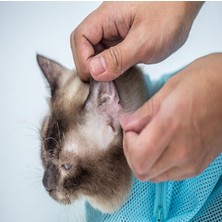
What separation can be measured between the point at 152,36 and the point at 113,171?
250mm

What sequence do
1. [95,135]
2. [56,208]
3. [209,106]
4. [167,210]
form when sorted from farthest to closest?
[56,208], [167,210], [95,135], [209,106]

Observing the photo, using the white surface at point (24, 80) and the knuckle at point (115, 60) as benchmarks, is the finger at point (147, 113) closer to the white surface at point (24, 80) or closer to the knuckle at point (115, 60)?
the knuckle at point (115, 60)

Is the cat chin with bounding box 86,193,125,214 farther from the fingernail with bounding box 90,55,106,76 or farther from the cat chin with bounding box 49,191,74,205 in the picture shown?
the fingernail with bounding box 90,55,106,76

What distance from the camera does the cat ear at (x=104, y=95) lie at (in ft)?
2.02

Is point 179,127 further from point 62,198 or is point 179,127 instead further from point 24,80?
point 24,80

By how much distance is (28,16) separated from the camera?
44.3 inches

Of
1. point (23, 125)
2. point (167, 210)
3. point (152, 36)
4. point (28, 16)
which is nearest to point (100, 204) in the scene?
point (167, 210)

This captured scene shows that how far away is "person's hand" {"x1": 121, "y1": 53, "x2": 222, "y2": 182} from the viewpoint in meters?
0.53

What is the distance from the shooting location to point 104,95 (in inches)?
24.7

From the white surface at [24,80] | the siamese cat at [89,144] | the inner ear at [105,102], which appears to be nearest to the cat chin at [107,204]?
the siamese cat at [89,144]

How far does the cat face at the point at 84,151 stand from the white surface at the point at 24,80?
1.37 ft

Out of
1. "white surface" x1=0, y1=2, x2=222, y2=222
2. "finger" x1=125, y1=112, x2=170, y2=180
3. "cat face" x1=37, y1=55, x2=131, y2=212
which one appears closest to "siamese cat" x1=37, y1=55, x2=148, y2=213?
"cat face" x1=37, y1=55, x2=131, y2=212

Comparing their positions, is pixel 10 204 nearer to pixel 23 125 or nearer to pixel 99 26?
pixel 23 125

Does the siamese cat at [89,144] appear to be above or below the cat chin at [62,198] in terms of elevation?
above
